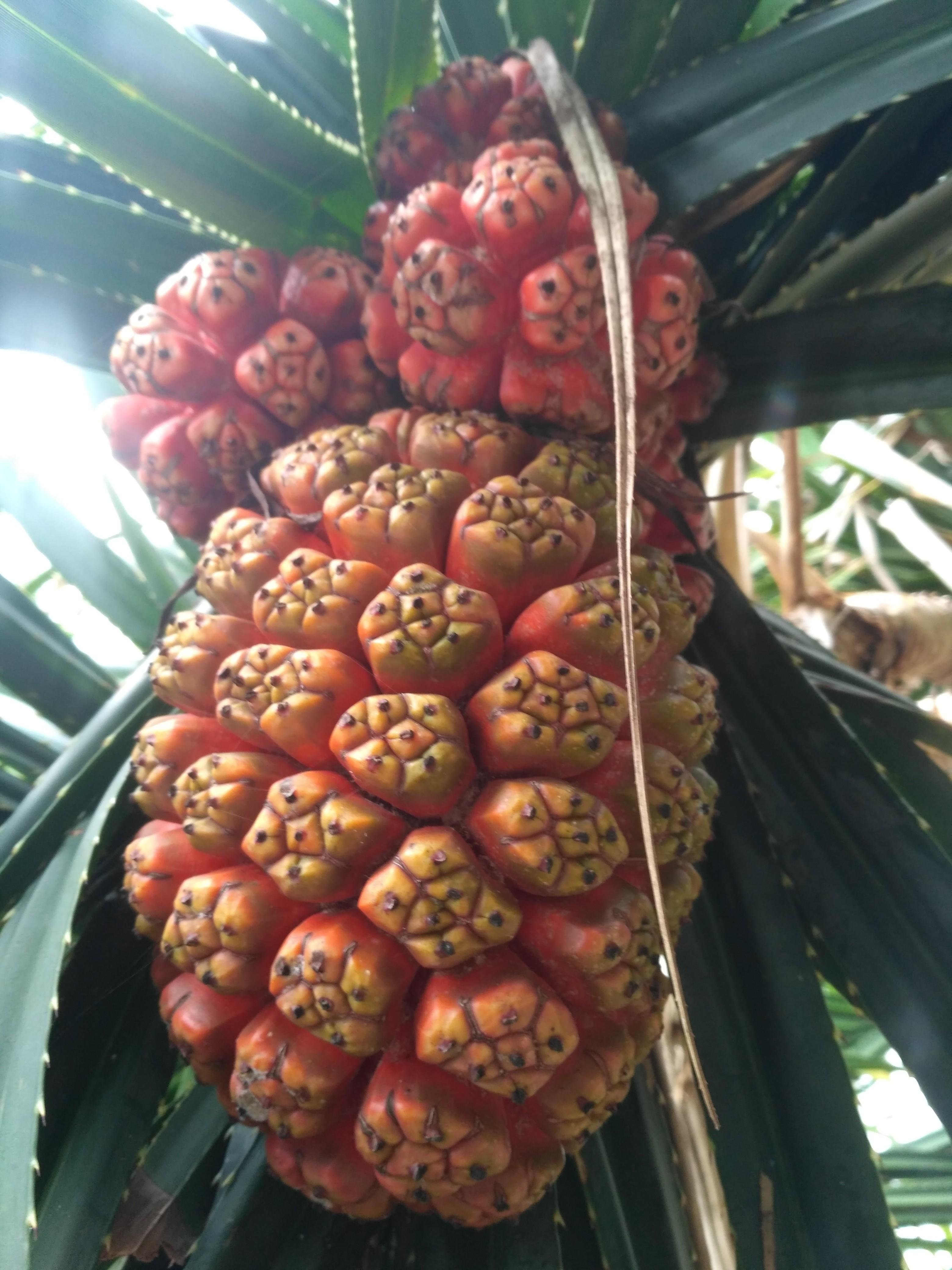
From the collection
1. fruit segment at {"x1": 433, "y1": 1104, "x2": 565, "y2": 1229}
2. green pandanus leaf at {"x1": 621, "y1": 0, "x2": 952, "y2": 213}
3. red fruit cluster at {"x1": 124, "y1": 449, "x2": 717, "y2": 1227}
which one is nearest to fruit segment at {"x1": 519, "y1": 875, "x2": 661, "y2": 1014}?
red fruit cluster at {"x1": 124, "y1": 449, "x2": 717, "y2": 1227}

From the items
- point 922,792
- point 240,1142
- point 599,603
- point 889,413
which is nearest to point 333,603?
point 599,603

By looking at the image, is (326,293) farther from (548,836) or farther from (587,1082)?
(587,1082)

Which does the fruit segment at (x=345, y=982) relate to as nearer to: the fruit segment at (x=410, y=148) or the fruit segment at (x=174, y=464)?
the fruit segment at (x=174, y=464)

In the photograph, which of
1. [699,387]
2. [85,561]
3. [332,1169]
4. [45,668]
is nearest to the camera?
[332,1169]

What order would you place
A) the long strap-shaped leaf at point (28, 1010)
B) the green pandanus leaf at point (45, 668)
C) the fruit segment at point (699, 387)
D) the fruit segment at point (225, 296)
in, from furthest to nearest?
the green pandanus leaf at point (45, 668) < the fruit segment at point (699, 387) < the fruit segment at point (225, 296) < the long strap-shaped leaf at point (28, 1010)

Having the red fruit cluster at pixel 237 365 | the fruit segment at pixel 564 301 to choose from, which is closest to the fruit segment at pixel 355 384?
the red fruit cluster at pixel 237 365

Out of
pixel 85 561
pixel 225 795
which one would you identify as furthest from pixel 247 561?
pixel 85 561
